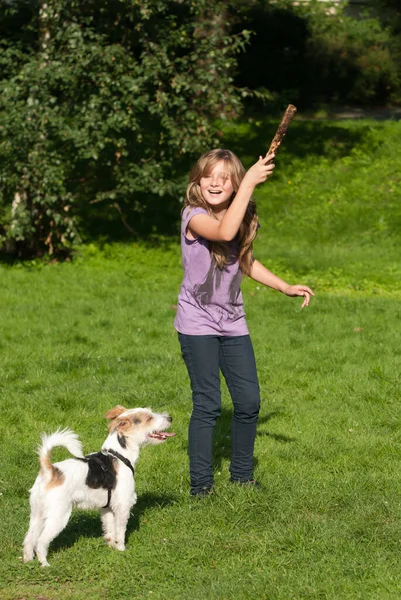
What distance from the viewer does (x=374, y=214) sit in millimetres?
15906

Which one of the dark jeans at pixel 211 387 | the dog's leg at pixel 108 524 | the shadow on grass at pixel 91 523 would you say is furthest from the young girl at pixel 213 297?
the dog's leg at pixel 108 524

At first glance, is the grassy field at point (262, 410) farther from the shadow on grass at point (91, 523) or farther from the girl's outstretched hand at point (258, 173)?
the girl's outstretched hand at point (258, 173)

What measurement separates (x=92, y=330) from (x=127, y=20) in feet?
19.8

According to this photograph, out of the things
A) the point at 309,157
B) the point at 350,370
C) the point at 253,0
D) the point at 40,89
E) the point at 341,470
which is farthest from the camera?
the point at 253,0

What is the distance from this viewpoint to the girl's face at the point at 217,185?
5.29 meters

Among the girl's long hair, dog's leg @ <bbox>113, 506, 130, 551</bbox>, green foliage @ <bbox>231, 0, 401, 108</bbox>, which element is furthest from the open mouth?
green foliage @ <bbox>231, 0, 401, 108</bbox>

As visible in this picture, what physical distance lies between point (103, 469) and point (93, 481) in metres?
0.12

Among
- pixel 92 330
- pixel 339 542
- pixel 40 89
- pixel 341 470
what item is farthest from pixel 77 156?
pixel 339 542

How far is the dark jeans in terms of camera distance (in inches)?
214

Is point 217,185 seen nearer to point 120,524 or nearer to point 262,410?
point 120,524

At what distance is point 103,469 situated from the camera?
16.6 feet

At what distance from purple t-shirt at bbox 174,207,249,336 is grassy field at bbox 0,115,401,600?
109 centimetres

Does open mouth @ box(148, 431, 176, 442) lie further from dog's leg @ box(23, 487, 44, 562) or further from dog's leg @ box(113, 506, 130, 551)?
dog's leg @ box(23, 487, 44, 562)

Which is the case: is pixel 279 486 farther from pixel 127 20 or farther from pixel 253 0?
pixel 253 0
